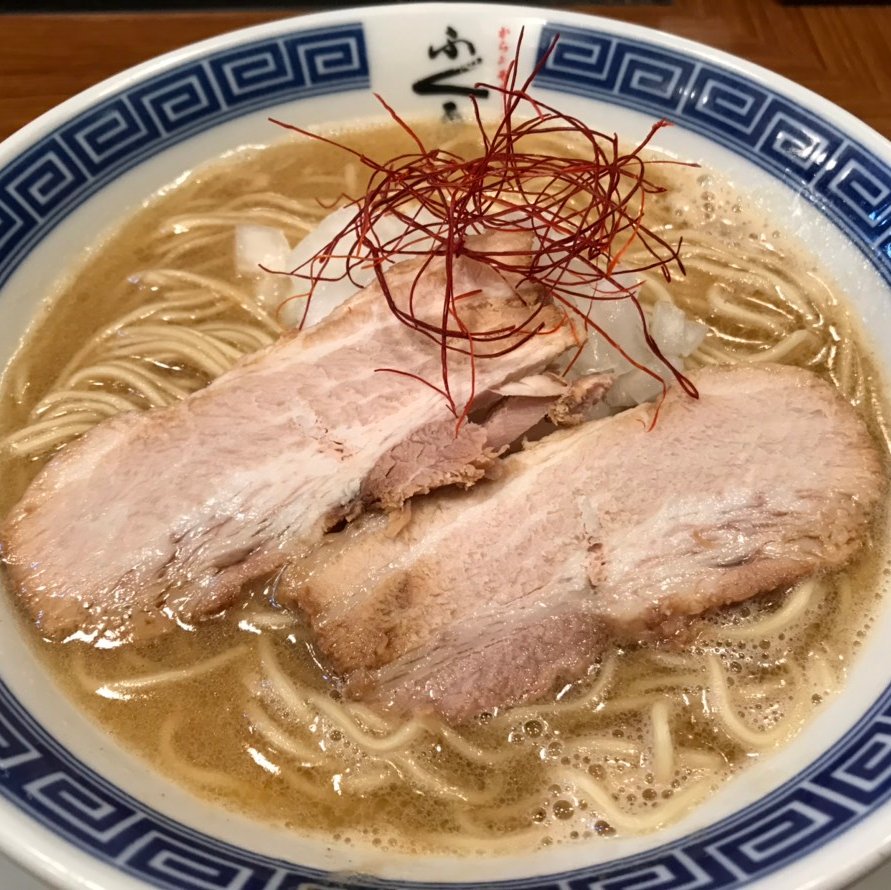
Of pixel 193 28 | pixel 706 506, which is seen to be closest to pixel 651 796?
pixel 706 506

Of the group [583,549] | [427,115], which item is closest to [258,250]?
[427,115]

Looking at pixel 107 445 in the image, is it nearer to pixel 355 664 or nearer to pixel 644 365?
pixel 355 664

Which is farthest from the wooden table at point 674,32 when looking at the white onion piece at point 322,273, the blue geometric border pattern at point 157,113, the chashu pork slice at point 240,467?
the chashu pork slice at point 240,467

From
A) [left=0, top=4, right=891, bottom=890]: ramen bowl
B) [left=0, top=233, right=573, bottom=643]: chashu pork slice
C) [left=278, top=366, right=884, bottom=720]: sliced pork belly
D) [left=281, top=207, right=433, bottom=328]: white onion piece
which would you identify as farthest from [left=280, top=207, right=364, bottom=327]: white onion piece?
[left=278, top=366, right=884, bottom=720]: sliced pork belly

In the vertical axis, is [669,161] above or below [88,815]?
above

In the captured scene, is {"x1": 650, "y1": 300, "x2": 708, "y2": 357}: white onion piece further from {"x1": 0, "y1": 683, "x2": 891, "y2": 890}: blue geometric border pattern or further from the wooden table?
the wooden table

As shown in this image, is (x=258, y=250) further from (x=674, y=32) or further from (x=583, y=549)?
(x=674, y=32)
